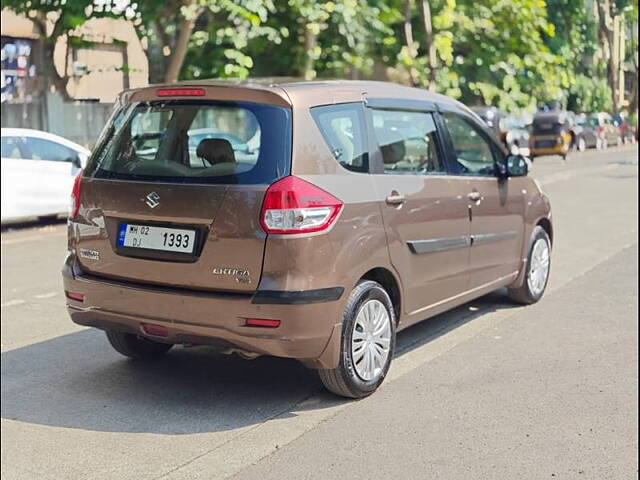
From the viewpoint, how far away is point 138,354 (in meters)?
6.10

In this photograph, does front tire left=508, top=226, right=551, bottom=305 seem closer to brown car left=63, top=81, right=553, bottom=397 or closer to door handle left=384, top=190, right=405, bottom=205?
brown car left=63, top=81, right=553, bottom=397

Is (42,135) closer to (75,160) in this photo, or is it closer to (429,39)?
(75,160)

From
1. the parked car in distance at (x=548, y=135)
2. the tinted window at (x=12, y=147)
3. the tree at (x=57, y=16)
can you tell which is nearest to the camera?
the tinted window at (x=12, y=147)

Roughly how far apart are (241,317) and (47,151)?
10.1 m

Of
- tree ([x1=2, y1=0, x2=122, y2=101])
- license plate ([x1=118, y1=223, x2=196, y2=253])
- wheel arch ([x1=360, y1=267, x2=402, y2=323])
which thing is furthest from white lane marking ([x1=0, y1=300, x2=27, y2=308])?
tree ([x1=2, y1=0, x2=122, y2=101])

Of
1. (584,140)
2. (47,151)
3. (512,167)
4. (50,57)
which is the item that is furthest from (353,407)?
(584,140)

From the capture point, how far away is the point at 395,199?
554 centimetres

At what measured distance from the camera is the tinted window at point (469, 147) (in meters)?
6.58

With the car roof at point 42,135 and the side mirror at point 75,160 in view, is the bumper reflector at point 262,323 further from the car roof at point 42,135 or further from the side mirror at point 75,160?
the side mirror at point 75,160

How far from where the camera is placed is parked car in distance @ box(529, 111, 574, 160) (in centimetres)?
3125

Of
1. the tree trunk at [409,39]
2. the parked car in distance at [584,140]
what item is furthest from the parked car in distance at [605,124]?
the tree trunk at [409,39]

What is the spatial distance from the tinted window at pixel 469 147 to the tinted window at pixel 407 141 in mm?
269

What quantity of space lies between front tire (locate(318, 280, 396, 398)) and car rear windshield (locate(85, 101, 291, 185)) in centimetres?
86

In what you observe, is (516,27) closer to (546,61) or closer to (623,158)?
(546,61)
